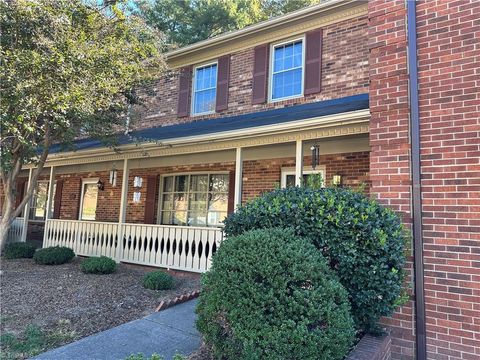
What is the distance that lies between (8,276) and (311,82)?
780cm

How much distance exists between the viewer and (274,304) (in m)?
2.59

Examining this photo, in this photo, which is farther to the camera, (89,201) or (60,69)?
(89,201)

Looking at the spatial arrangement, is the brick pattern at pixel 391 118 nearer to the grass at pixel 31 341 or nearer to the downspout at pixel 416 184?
the downspout at pixel 416 184

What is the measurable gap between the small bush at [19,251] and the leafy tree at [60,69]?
214 centimetres

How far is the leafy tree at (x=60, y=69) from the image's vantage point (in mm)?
5609

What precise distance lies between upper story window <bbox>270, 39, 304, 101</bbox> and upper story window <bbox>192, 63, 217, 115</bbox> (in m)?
1.93

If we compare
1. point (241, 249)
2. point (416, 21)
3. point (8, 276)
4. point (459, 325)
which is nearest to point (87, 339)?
point (241, 249)

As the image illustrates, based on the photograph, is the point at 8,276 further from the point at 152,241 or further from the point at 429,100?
the point at 429,100

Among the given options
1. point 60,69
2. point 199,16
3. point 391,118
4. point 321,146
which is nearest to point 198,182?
point 321,146

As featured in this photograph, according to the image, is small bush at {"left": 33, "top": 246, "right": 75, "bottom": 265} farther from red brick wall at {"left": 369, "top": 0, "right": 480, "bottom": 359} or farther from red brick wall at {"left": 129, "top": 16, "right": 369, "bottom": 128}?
red brick wall at {"left": 369, "top": 0, "right": 480, "bottom": 359}

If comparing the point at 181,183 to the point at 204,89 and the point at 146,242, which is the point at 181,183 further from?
the point at 204,89

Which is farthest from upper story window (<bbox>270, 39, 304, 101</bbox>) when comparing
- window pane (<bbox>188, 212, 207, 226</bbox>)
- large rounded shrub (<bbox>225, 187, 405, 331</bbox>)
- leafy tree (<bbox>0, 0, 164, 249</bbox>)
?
large rounded shrub (<bbox>225, 187, 405, 331</bbox>)

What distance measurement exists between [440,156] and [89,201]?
463 inches

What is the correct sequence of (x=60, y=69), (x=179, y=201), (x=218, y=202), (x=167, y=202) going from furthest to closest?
(x=167, y=202) < (x=179, y=201) < (x=218, y=202) < (x=60, y=69)
